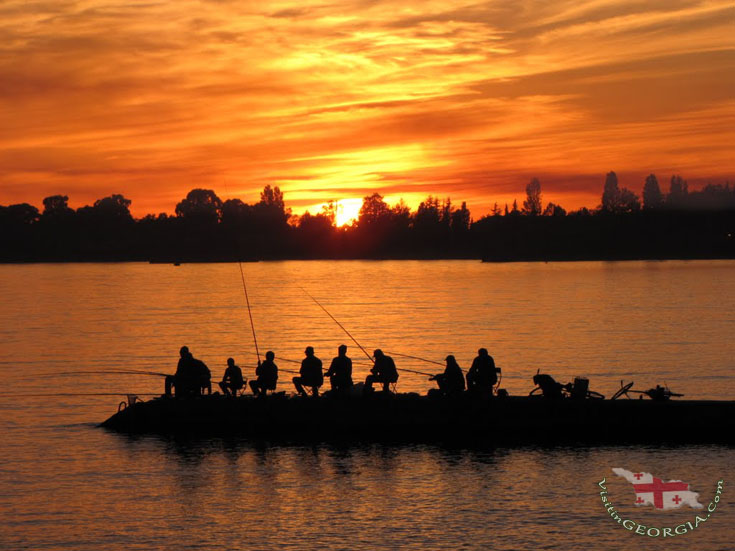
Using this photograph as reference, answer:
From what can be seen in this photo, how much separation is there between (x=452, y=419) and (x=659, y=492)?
22.4 feet

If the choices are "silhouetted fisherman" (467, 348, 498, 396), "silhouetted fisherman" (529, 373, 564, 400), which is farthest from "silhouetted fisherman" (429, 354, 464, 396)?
"silhouetted fisherman" (529, 373, 564, 400)

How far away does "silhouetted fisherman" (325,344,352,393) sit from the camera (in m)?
29.2

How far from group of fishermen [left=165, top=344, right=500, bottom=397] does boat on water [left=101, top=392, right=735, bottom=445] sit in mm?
373

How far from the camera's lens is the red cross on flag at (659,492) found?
23125 mm

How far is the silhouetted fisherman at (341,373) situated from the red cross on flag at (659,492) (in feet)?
28.2

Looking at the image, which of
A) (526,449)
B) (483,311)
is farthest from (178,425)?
(483,311)

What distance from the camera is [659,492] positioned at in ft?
79.0

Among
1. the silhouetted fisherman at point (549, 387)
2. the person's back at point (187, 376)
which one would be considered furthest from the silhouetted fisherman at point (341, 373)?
Result: the silhouetted fisherman at point (549, 387)

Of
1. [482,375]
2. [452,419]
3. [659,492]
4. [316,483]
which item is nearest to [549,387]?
[482,375]

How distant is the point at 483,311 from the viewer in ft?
350

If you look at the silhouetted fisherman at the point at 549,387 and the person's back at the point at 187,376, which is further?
the person's back at the point at 187,376

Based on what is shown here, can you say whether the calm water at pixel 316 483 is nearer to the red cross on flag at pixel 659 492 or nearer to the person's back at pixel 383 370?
the red cross on flag at pixel 659 492

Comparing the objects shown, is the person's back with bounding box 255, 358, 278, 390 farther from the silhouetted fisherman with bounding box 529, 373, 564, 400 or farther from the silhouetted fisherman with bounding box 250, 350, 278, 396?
the silhouetted fisherman with bounding box 529, 373, 564, 400

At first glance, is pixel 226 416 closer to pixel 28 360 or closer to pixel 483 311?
pixel 28 360
